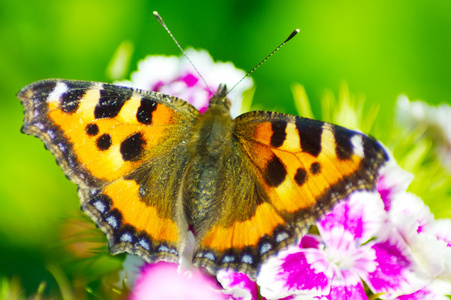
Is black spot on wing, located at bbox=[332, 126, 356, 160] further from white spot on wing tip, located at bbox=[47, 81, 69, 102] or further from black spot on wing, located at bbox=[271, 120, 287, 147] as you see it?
white spot on wing tip, located at bbox=[47, 81, 69, 102]

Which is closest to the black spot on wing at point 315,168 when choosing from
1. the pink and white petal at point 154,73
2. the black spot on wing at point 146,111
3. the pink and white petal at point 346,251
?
the pink and white petal at point 346,251

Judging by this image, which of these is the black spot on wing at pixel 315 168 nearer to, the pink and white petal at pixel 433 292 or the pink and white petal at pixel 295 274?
the pink and white petal at pixel 295 274

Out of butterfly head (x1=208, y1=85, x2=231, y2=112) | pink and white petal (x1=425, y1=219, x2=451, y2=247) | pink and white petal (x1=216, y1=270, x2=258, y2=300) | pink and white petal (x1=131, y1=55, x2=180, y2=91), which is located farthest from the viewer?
pink and white petal (x1=131, y1=55, x2=180, y2=91)

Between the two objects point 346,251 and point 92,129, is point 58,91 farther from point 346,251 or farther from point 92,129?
point 346,251

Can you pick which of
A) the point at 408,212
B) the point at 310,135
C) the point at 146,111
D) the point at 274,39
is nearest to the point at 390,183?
the point at 408,212

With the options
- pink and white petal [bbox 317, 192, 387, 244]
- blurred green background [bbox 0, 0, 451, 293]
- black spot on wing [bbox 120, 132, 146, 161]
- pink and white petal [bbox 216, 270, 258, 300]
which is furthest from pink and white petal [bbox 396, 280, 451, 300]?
A: blurred green background [bbox 0, 0, 451, 293]

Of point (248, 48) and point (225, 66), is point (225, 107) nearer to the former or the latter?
point (225, 66)
